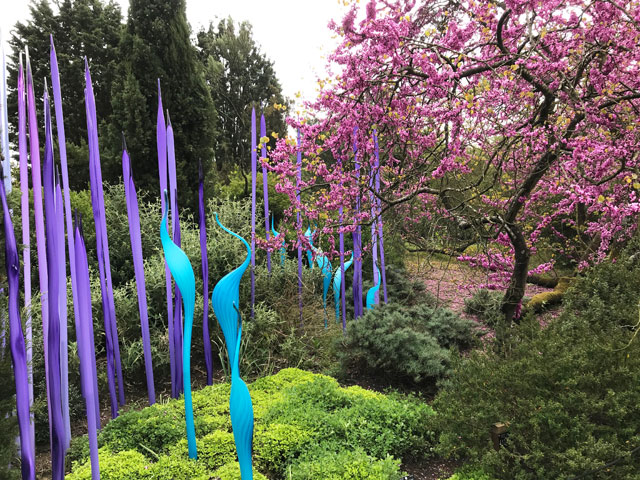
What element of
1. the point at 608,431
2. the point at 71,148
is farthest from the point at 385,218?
the point at 71,148

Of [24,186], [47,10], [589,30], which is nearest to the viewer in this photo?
[24,186]

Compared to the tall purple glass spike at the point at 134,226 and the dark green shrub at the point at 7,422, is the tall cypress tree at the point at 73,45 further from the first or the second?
the dark green shrub at the point at 7,422

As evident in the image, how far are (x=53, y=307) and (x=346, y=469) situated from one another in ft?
4.79

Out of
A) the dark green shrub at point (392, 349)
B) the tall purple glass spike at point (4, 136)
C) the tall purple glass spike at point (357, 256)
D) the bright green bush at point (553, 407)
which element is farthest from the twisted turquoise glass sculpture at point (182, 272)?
the tall purple glass spike at point (357, 256)

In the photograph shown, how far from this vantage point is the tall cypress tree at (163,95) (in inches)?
265

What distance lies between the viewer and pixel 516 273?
153 inches

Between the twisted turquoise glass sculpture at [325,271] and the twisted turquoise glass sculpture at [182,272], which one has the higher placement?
the twisted turquoise glass sculpture at [182,272]

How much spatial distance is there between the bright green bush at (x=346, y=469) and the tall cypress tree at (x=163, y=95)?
540cm

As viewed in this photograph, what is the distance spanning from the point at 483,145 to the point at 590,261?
2287 mm

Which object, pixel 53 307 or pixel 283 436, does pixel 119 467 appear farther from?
pixel 53 307

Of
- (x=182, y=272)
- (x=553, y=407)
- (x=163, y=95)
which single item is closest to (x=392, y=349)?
(x=553, y=407)

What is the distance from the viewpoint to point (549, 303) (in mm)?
5742

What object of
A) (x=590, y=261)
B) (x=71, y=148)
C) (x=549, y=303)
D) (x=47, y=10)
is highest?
(x=47, y=10)

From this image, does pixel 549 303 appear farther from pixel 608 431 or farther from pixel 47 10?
pixel 47 10
